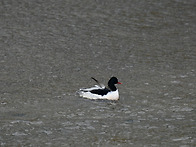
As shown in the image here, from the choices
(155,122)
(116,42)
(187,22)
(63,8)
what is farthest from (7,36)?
(155,122)

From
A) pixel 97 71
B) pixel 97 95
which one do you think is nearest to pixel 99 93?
pixel 97 95

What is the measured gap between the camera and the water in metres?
12.2

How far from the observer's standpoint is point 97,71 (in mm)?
18641

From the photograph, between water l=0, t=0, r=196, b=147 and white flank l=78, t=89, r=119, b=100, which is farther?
white flank l=78, t=89, r=119, b=100

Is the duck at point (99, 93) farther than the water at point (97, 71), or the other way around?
the duck at point (99, 93)

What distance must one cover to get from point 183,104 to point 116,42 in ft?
31.4

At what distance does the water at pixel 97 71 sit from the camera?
40.2ft

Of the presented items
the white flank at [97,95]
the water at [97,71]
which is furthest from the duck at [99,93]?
the water at [97,71]

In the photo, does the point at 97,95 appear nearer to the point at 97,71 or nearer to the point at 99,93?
the point at 99,93

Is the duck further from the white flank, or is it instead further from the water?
the water

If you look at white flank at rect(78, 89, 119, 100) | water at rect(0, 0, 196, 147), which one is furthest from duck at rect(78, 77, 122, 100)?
water at rect(0, 0, 196, 147)

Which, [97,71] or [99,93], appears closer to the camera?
[99,93]

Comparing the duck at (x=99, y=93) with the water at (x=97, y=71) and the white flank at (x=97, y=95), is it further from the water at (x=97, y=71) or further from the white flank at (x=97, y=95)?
the water at (x=97, y=71)

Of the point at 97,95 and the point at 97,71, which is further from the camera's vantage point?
the point at 97,71
